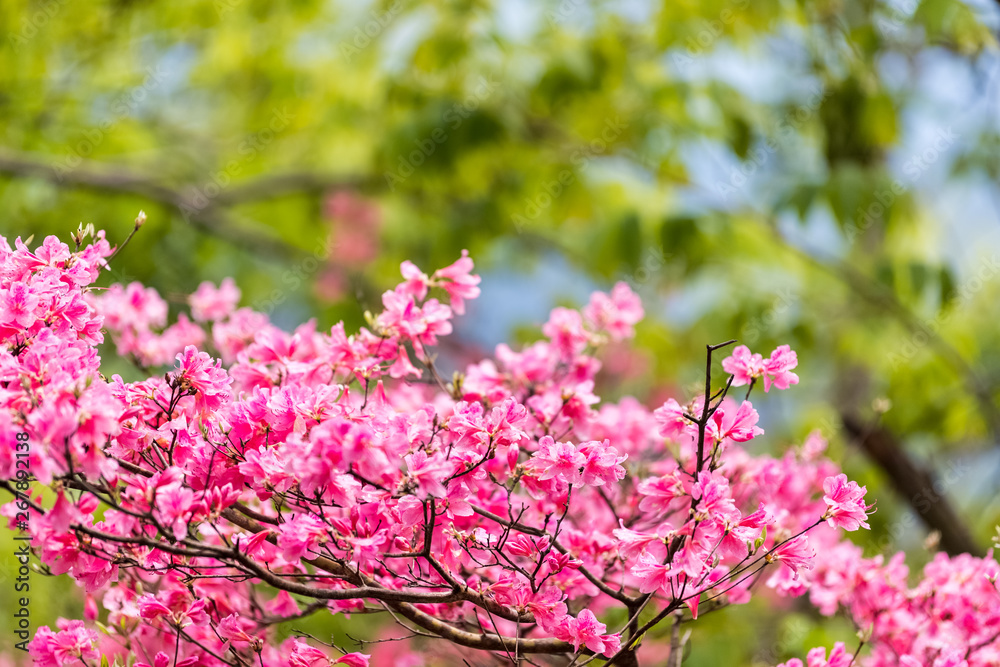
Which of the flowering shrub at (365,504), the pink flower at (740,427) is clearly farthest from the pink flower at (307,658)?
the pink flower at (740,427)

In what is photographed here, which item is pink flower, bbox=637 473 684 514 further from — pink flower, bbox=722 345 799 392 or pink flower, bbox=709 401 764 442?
pink flower, bbox=722 345 799 392

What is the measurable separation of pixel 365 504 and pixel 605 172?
4.41 m

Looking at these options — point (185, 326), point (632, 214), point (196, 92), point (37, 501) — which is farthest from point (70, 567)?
point (196, 92)

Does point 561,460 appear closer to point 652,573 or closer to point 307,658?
point 652,573

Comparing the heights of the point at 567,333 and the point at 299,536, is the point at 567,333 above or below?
above

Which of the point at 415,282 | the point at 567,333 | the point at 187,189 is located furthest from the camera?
the point at 187,189

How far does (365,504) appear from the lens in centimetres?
126

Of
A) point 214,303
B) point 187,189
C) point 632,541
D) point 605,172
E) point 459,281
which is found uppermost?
point 187,189

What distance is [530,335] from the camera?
14.3ft

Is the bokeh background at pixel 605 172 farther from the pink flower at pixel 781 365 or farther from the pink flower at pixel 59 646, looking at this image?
the pink flower at pixel 59 646

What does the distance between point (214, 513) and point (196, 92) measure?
6.04m

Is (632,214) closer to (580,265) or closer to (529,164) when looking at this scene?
(529,164)

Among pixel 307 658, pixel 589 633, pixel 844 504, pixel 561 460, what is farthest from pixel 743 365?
pixel 307 658

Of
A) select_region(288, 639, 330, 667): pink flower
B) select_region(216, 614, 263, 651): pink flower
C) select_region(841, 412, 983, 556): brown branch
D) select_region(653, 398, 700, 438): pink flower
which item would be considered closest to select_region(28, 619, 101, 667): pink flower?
select_region(216, 614, 263, 651): pink flower
